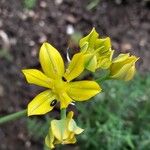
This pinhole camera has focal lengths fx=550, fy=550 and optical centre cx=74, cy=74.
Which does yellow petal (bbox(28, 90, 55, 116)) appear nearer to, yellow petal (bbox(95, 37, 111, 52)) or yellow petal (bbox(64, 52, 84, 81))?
yellow petal (bbox(64, 52, 84, 81))

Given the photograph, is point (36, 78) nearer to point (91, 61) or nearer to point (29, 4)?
point (91, 61)

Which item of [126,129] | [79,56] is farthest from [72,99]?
[126,129]

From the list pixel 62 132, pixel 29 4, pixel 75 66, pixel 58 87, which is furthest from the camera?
pixel 29 4

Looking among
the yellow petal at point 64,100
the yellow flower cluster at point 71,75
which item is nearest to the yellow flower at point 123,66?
the yellow flower cluster at point 71,75

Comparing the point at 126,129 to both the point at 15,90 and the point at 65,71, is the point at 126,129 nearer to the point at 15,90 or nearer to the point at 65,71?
the point at 15,90

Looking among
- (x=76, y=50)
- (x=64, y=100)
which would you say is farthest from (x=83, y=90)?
(x=76, y=50)

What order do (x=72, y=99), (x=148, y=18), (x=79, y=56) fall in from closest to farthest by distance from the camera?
(x=79, y=56)
(x=72, y=99)
(x=148, y=18)

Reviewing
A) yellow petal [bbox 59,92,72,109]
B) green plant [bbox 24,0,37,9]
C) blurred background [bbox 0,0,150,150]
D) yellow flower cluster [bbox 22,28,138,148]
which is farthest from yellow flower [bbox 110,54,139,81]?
green plant [bbox 24,0,37,9]
